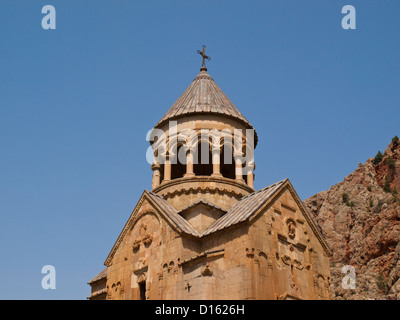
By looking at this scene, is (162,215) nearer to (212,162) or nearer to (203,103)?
(212,162)

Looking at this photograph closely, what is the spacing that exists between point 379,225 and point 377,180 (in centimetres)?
2187

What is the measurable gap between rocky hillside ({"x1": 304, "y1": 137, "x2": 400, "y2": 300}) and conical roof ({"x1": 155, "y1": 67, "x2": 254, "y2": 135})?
101 ft

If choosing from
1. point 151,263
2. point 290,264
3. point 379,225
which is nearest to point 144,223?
point 151,263

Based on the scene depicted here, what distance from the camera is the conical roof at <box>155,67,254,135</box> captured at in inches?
883

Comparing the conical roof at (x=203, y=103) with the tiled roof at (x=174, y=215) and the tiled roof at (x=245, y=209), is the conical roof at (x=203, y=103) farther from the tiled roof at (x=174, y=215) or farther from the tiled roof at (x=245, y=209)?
the tiled roof at (x=245, y=209)

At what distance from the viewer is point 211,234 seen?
17.0 meters

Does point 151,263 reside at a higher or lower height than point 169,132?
lower

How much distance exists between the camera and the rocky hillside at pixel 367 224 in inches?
2052

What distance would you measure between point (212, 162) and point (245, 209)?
500 cm

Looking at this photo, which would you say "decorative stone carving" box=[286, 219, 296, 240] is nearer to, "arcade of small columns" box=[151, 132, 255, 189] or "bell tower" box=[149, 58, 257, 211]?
"bell tower" box=[149, 58, 257, 211]
